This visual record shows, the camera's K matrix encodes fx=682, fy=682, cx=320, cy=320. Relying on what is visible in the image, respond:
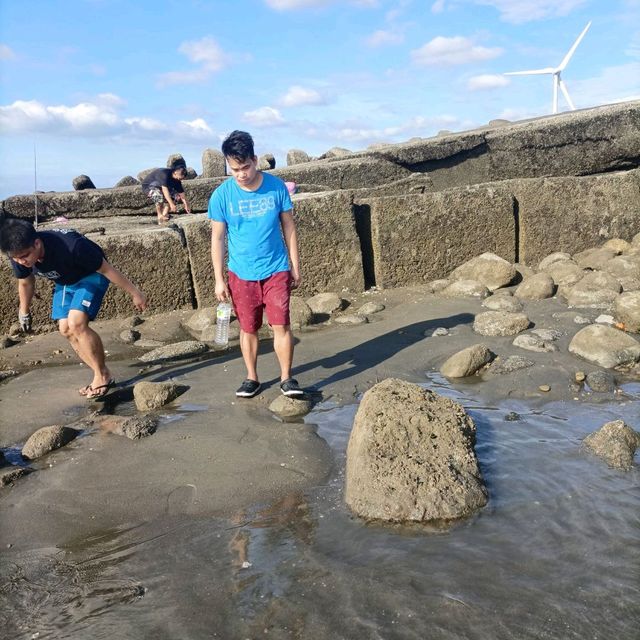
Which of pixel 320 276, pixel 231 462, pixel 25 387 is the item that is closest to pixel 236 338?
pixel 320 276

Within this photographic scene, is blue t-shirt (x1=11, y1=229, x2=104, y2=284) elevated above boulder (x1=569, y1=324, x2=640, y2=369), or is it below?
above

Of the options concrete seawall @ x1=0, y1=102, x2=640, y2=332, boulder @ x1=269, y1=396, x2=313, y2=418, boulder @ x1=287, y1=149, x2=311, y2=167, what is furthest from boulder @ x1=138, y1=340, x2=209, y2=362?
boulder @ x1=287, y1=149, x2=311, y2=167

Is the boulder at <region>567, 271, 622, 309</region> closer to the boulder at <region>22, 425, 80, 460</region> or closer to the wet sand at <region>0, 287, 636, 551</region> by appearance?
the wet sand at <region>0, 287, 636, 551</region>

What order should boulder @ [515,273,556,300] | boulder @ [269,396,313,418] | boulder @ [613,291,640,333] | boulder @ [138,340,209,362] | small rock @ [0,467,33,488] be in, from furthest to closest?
boulder @ [515,273,556,300], boulder @ [138,340,209,362], boulder @ [613,291,640,333], boulder @ [269,396,313,418], small rock @ [0,467,33,488]

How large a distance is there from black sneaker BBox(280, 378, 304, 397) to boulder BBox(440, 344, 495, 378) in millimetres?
1021

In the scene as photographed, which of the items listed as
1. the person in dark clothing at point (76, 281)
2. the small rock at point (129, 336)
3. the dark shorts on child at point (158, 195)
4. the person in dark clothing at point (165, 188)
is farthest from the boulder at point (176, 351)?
the dark shorts on child at point (158, 195)

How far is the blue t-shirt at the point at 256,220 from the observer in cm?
430

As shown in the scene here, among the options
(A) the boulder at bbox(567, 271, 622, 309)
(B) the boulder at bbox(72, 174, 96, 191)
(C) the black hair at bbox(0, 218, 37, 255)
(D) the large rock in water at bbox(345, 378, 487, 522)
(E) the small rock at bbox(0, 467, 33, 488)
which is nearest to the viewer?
(D) the large rock in water at bbox(345, 378, 487, 522)

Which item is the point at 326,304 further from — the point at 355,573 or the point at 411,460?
the point at 355,573

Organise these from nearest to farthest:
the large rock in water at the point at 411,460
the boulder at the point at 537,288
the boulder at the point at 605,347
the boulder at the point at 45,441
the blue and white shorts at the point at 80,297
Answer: the large rock in water at the point at 411,460 → the boulder at the point at 45,441 → the boulder at the point at 605,347 → the blue and white shorts at the point at 80,297 → the boulder at the point at 537,288

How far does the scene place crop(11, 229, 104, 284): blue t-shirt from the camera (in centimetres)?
451

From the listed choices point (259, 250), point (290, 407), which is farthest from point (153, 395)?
point (259, 250)

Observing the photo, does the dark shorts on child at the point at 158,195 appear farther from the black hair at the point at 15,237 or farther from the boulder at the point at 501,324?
the boulder at the point at 501,324

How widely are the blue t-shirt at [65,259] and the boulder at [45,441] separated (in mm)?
1236
